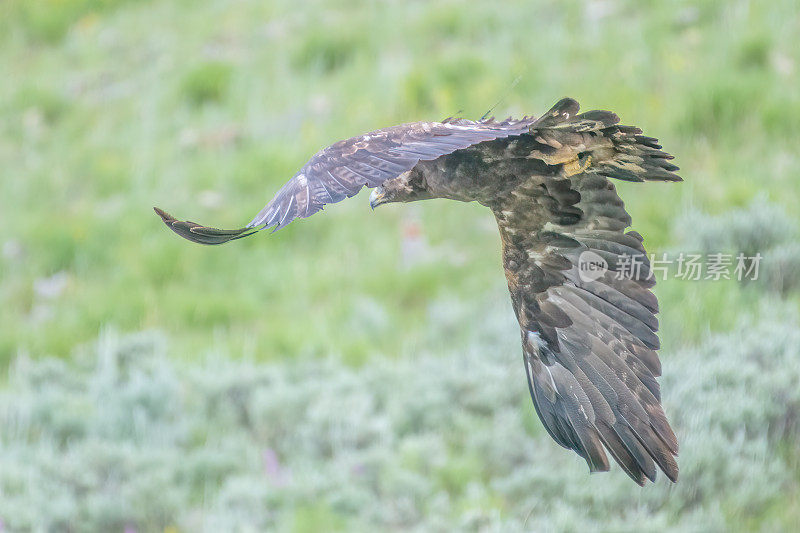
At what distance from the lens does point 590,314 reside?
4.55m

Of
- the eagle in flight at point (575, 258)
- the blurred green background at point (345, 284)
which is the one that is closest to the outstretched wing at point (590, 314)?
the eagle in flight at point (575, 258)

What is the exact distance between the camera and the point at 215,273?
26.4 feet

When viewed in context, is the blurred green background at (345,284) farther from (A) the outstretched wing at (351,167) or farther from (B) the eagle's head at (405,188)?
(A) the outstretched wing at (351,167)

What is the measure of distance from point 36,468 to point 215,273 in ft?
6.73

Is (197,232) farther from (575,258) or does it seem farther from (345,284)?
(345,284)

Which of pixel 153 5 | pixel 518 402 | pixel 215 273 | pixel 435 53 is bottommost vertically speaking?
pixel 518 402

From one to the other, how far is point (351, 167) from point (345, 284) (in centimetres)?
417

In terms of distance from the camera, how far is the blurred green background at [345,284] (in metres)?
5.88

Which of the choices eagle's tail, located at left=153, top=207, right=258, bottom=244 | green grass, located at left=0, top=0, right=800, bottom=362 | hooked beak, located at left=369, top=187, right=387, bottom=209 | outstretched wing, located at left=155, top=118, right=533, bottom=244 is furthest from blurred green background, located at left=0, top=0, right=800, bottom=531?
eagle's tail, located at left=153, top=207, right=258, bottom=244

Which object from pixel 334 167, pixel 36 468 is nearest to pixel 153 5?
pixel 36 468

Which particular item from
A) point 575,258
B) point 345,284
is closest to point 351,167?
point 575,258

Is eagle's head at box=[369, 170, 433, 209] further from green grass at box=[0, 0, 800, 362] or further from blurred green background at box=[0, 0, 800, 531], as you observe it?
green grass at box=[0, 0, 800, 362]

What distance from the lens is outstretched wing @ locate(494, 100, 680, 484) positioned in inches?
169

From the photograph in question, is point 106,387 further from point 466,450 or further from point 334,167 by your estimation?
point 334,167
